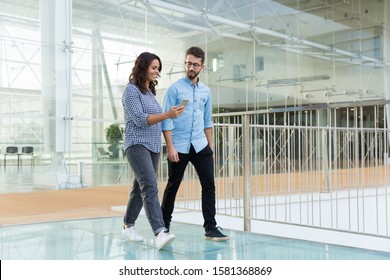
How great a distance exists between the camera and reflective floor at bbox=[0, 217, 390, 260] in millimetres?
2998

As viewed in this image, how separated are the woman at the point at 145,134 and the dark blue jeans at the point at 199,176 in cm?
21

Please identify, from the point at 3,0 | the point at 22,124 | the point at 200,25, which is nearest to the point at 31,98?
the point at 22,124

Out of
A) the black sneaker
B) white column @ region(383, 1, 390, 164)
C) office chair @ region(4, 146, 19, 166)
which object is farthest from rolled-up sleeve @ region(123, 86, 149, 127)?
white column @ region(383, 1, 390, 164)

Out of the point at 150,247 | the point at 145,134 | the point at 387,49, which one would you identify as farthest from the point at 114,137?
the point at 387,49

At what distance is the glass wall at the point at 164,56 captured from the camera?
8.00 meters

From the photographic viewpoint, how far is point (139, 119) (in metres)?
2.98

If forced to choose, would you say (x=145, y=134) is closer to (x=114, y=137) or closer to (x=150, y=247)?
(x=150, y=247)

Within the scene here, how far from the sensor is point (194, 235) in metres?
3.69

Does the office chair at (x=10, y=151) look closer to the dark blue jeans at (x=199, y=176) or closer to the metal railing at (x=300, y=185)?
the metal railing at (x=300, y=185)

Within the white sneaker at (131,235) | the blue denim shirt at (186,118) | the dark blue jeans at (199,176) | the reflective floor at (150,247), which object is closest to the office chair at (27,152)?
the reflective floor at (150,247)

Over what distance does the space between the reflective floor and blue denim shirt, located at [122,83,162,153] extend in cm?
67

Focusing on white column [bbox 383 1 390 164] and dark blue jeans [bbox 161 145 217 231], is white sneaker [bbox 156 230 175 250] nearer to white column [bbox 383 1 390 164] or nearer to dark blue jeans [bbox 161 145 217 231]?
dark blue jeans [bbox 161 145 217 231]

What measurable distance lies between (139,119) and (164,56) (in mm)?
7211
